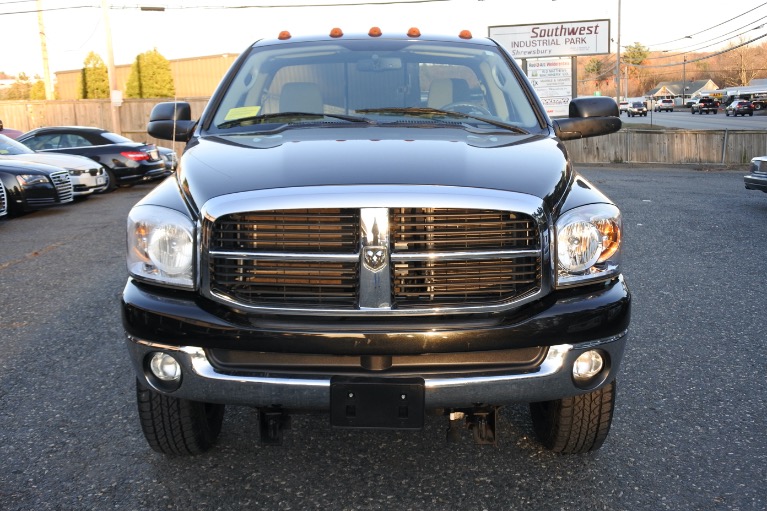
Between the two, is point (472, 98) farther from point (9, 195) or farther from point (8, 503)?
point (9, 195)

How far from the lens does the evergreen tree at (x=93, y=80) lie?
132 feet

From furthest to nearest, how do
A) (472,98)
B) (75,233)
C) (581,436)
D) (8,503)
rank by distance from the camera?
1. (75,233)
2. (472,98)
3. (581,436)
4. (8,503)

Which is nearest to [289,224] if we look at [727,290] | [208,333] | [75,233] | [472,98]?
[208,333]

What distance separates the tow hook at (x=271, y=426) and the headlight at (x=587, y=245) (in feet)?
3.87

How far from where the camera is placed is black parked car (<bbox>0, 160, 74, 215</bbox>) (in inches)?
477

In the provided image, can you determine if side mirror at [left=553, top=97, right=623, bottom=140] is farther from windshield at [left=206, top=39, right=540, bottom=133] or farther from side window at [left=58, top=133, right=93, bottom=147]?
side window at [left=58, top=133, right=93, bottom=147]

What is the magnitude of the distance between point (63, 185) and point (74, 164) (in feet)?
6.29

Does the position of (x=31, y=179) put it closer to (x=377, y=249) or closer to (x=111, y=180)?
(x=111, y=180)

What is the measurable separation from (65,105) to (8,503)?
1253 inches

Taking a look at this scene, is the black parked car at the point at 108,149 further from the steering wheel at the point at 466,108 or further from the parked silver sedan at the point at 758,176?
the steering wheel at the point at 466,108

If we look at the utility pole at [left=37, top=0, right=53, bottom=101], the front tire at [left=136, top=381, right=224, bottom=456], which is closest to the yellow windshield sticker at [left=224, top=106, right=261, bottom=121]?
the front tire at [left=136, top=381, right=224, bottom=456]

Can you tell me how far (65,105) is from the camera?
3209 centimetres

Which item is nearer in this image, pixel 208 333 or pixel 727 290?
pixel 208 333

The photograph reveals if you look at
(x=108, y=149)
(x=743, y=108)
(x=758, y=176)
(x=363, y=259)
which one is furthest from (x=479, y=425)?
(x=743, y=108)
